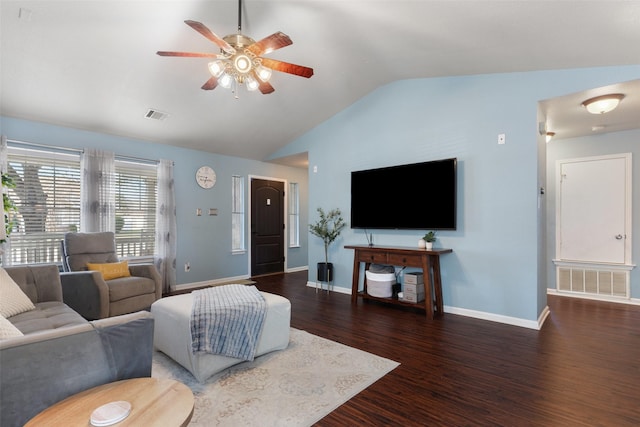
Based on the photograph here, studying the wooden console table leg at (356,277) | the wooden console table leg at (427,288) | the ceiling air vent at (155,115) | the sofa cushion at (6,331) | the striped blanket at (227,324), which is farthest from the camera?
the wooden console table leg at (356,277)

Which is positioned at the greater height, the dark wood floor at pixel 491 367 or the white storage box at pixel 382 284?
the white storage box at pixel 382 284

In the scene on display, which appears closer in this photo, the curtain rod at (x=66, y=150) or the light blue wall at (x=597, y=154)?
the curtain rod at (x=66, y=150)

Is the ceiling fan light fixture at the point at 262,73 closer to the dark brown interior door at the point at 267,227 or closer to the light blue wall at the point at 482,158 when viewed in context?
the light blue wall at the point at 482,158

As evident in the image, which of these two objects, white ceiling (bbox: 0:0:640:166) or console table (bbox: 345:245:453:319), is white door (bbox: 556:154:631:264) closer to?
white ceiling (bbox: 0:0:640:166)

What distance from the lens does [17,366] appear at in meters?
1.16

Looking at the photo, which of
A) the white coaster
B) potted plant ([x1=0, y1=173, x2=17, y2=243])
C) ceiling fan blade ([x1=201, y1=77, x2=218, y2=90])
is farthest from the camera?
potted plant ([x1=0, y1=173, x2=17, y2=243])

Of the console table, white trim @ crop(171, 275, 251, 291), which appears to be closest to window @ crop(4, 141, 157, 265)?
white trim @ crop(171, 275, 251, 291)

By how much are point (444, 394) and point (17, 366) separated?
2263 mm

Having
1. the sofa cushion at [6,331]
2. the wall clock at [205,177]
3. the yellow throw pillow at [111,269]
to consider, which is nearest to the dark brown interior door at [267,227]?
the wall clock at [205,177]

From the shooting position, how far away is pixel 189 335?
2.26 meters

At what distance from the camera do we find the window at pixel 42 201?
3.79m

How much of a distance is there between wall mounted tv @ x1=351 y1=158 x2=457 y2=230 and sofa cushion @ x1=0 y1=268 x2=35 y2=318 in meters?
3.71

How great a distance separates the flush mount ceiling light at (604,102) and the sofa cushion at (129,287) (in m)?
5.40

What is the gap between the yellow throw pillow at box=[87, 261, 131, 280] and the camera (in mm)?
3695
